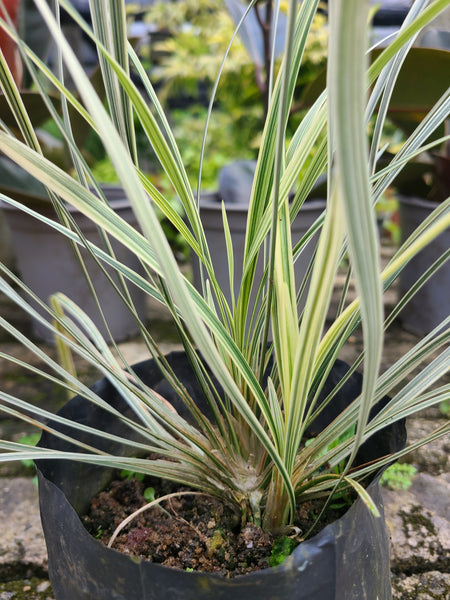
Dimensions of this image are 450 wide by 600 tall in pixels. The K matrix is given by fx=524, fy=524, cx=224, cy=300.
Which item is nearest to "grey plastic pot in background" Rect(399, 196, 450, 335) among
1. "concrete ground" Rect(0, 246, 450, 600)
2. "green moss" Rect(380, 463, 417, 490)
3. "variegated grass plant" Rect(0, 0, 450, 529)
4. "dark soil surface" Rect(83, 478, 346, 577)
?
"concrete ground" Rect(0, 246, 450, 600)

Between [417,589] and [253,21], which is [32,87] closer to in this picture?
[253,21]

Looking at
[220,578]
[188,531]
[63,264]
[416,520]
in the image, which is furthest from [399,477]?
[63,264]

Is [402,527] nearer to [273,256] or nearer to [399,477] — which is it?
[399,477]

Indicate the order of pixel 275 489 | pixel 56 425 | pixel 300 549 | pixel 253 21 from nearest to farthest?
pixel 300 549 → pixel 275 489 → pixel 56 425 → pixel 253 21

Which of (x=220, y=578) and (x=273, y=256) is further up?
(x=273, y=256)

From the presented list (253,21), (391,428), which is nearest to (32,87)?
(253,21)

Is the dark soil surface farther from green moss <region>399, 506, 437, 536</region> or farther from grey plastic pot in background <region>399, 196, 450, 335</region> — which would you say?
grey plastic pot in background <region>399, 196, 450, 335</region>

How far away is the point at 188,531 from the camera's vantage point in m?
0.63

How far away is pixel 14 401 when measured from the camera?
1.72 feet

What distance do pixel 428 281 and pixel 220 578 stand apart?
A: 1.04 metres

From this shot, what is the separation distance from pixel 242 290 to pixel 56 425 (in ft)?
1.10

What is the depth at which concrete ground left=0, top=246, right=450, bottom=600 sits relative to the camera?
2.46 ft

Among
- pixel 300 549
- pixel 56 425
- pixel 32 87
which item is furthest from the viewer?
pixel 32 87

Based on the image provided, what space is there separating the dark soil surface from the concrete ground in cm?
19
